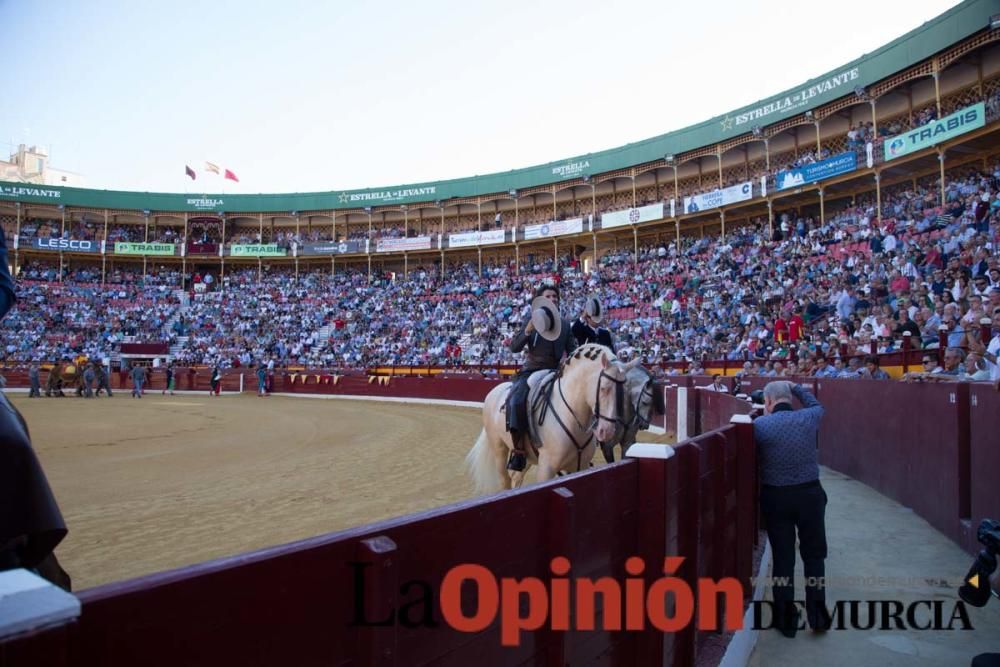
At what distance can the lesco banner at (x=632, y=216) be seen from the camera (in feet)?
101

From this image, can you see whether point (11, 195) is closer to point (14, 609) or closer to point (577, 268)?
point (577, 268)

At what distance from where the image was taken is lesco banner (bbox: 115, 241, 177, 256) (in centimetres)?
4347

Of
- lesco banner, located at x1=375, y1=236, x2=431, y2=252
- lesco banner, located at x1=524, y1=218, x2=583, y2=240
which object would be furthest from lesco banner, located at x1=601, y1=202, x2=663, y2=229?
lesco banner, located at x1=375, y1=236, x2=431, y2=252

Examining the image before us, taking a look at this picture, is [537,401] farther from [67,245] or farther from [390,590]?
[67,245]

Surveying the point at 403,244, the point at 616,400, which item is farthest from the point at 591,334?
the point at 403,244

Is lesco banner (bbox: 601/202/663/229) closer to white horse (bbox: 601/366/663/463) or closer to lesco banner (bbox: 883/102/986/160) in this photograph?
lesco banner (bbox: 883/102/986/160)

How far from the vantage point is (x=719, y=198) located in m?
27.7

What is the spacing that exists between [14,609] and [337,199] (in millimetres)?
45265

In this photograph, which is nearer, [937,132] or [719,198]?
[937,132]

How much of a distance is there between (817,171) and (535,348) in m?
22.0

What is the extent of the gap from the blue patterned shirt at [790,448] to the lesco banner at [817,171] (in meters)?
22.1

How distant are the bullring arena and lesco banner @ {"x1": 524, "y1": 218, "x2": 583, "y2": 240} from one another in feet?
1.07

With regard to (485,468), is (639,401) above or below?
above

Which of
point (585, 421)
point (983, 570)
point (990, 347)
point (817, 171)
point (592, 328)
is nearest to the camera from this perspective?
point (983, 570)
